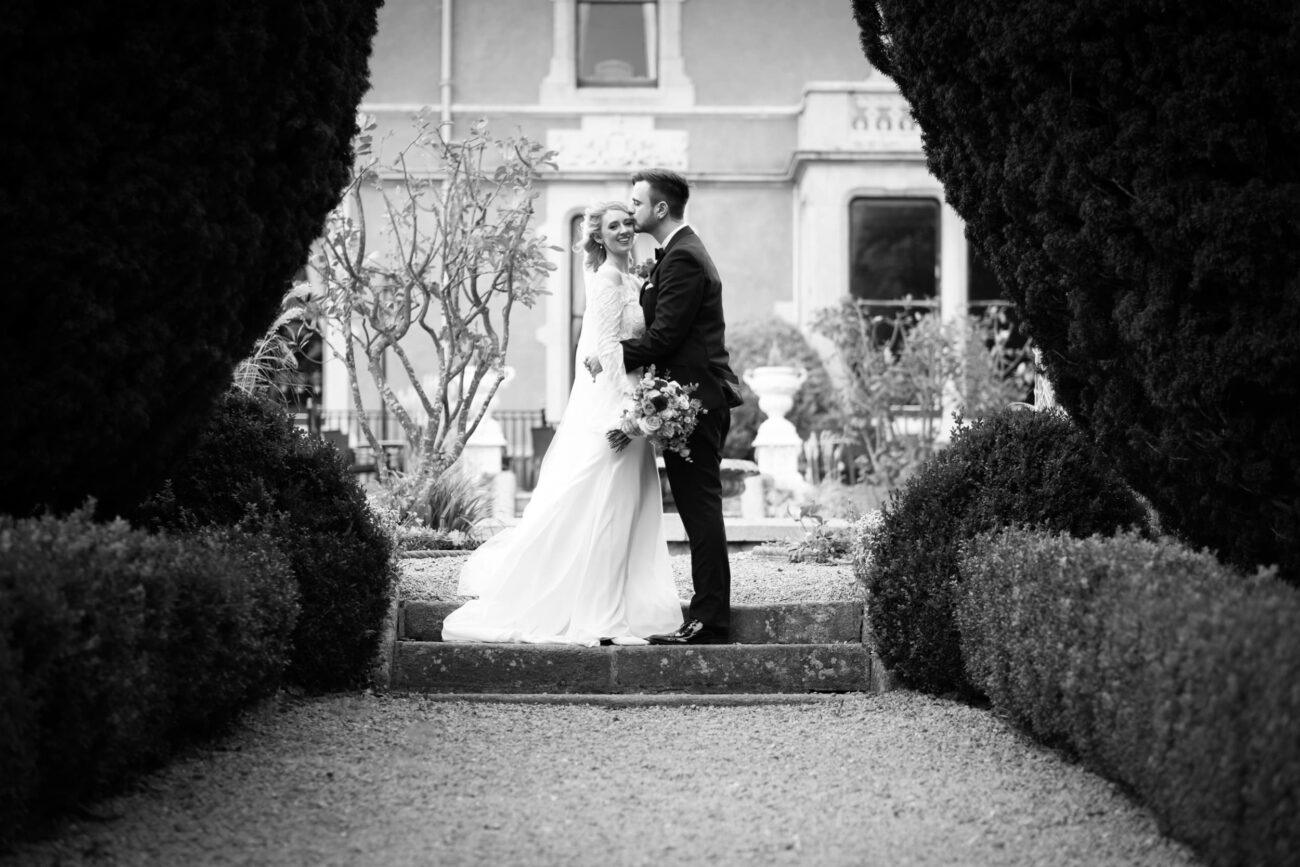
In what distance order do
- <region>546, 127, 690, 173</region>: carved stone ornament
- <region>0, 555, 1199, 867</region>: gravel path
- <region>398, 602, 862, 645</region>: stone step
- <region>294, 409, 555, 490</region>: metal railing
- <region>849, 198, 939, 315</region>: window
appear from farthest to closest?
<region>546, 127, 690, 173</region>: carved stone ornament → <region>849, 198, 939, 315</region>: window → <region>294, 409, 555, 490</region>: metal railing → <region>398, 602, 862, 645</region>: stone step → <region>0, 555, 1199, 867</region>: gravel path

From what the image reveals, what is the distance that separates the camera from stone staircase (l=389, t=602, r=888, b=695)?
19.7 feet

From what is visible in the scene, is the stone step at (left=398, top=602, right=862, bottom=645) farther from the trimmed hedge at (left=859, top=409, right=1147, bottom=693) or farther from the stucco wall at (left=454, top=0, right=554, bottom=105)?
the stucco wall at (left=454, top=0, right=554, bottom=105)

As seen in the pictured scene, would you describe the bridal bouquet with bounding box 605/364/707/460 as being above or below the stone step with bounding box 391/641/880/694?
above

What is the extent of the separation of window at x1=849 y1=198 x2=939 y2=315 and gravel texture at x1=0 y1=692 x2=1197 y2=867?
1264cm

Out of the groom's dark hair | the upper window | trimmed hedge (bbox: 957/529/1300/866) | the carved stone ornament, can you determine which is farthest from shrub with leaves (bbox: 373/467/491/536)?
the upper window

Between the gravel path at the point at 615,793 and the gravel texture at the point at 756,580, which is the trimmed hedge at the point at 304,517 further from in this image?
the gravel texture at the point at 756,580

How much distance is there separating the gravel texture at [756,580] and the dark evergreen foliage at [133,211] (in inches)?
96.5

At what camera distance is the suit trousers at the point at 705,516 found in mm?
6188

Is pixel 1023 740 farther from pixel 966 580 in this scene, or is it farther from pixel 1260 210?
pixel 1260 210

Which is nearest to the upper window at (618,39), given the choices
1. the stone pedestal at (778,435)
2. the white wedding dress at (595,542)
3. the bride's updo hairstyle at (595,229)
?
the stone pedestal at (778,435)

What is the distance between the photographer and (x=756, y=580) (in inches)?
313

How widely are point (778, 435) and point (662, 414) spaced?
28.0ft

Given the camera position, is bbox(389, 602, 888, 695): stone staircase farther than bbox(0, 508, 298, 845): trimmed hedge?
Yes

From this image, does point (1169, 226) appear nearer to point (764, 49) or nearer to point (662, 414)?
point (662, 414)
